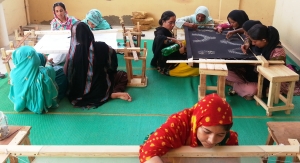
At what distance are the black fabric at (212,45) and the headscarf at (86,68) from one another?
1042 millimetres

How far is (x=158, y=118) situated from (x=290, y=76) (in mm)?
1415

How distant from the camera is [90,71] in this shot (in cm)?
374

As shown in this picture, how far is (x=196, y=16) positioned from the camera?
5.17 metres

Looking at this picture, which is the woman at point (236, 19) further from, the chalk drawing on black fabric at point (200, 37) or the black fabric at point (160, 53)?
the black fabric at point (160, 53)

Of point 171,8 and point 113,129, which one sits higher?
point 171,8

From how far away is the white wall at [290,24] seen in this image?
5.04 meters

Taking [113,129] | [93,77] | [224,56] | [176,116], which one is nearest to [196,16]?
[224,56]

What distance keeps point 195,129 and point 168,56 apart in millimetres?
2991

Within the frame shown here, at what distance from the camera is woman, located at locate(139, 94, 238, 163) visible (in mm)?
1498

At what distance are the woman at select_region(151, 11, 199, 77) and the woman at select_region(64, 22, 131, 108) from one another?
85 centimetres

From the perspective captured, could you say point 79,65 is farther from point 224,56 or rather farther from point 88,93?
point 224,56

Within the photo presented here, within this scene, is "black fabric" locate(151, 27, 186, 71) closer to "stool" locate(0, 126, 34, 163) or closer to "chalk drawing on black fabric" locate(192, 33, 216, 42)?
"chalk drawing on black fabric" locate(192, 33, 216, 42)

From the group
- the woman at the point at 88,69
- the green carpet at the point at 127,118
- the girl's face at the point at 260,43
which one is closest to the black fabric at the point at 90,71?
the woman at the point at 88,69

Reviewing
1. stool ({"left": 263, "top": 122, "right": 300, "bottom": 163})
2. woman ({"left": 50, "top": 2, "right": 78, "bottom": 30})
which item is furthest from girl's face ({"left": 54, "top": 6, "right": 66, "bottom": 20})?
stool ({"left": 263, "top": 122, "right": 300, "bottom": 163})
